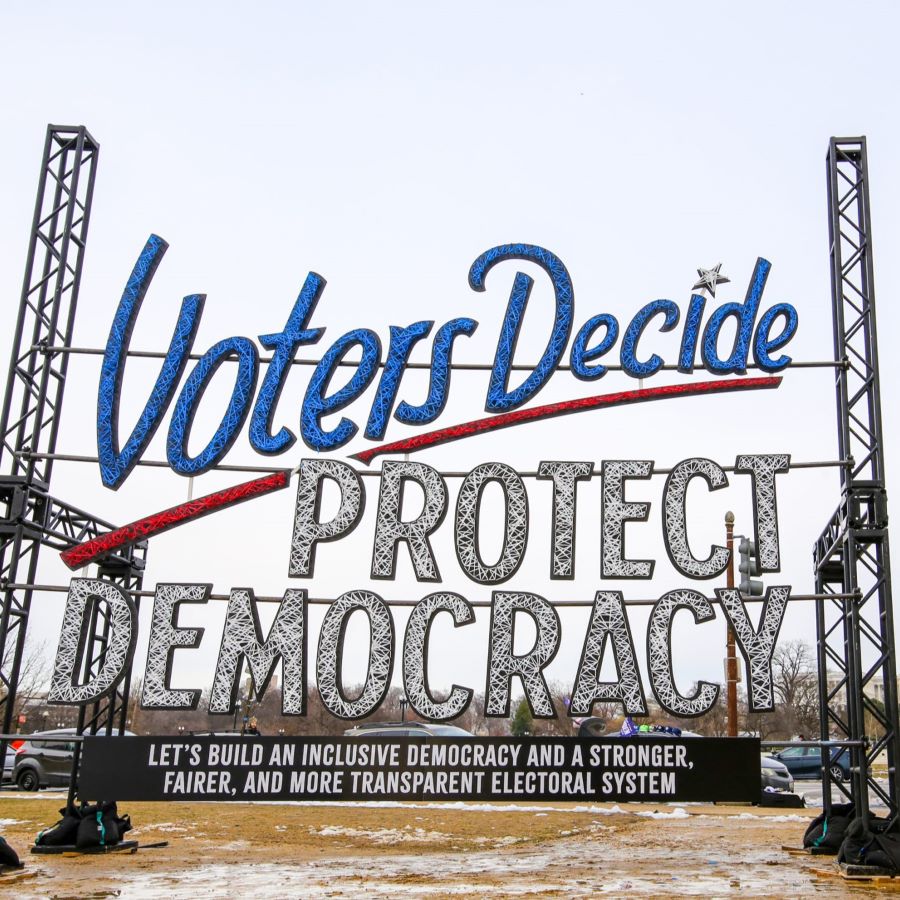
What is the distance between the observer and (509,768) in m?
10.7

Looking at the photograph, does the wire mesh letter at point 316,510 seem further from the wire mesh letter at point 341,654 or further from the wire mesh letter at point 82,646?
the wire mesh letter at point 82,646

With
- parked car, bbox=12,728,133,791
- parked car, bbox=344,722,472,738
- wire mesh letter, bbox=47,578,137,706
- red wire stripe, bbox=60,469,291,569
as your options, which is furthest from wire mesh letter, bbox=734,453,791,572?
parked car, bbox=12,728,133,791

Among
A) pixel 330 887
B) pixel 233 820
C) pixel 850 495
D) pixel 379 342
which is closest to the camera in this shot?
pixel 330 887

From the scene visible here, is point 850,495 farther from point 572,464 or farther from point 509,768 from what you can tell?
point 509,768

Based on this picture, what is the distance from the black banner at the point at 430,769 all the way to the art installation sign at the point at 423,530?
3 centimetres

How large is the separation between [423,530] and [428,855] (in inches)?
170

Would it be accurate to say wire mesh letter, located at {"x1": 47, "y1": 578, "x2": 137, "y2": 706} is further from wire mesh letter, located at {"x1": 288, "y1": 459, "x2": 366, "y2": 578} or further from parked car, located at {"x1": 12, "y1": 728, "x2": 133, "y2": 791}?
parked car, located at {"x1": 12, "y1": 728, "x2": 133, "y2": 791}

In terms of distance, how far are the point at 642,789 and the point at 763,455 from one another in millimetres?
4055

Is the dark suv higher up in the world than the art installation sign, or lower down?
lower down

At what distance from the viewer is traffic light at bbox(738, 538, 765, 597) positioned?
40.5 ft

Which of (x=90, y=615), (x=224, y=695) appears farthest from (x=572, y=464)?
(x=90, y=615)

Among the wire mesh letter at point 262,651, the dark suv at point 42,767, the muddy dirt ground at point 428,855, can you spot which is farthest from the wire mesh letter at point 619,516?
the dark suv at point 42,767

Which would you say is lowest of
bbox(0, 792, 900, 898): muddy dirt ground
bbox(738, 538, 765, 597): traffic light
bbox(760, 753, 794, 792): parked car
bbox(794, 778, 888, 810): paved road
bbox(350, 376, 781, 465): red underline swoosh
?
bbox(0, 792, 900, 898): muddy dirt ground

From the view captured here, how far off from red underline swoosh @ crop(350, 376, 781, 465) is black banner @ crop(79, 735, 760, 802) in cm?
359
